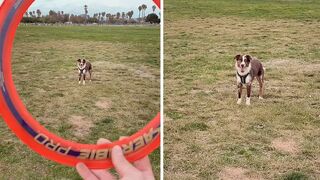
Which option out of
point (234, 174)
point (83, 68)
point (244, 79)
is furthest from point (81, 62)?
point (234, 174)

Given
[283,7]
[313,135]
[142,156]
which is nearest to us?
[142,156]

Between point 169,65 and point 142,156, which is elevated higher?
point 169,65

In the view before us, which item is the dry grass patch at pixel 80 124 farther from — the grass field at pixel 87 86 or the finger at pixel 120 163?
the finger at pixel 120 163

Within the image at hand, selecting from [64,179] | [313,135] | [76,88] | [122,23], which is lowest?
[64,179]

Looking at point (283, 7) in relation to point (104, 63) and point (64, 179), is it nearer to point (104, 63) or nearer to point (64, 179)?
point (104, 63)

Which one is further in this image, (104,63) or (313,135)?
(104,63)

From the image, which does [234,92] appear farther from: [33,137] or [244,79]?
[33,137]

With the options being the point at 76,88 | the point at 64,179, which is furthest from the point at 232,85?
the point at 64,179
